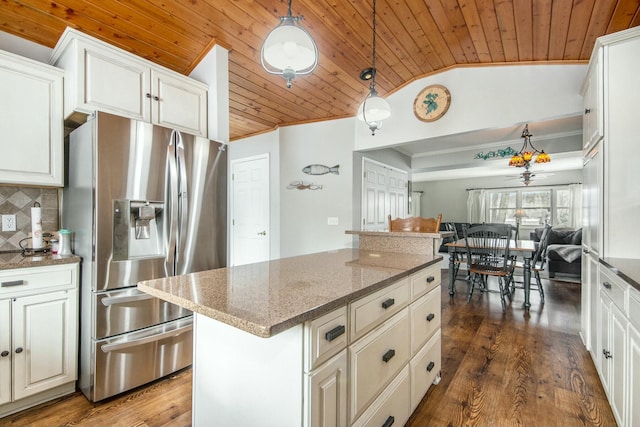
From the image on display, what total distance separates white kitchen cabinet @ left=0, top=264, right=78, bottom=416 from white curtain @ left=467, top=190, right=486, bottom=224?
975 centimetres

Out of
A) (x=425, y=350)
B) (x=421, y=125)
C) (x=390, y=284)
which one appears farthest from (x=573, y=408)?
(x=421, y=125)

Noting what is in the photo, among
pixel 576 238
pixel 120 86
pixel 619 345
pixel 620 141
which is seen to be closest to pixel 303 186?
pixel 120 86

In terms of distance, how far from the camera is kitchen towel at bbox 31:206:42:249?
77.8 inches

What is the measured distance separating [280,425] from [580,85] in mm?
3421

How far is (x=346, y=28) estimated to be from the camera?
2445 mm

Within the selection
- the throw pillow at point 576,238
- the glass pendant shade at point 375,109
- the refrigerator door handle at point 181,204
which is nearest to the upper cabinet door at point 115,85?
the refrigerator door handle at point 181,204

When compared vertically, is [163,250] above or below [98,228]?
below

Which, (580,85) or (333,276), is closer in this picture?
(333,276)

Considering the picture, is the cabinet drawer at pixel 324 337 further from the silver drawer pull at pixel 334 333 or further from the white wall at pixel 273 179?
the white wall at pixel 273 179

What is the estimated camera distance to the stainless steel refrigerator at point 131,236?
1.79 metres

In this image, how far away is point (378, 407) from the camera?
128 cm

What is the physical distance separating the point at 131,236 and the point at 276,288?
1.32 meters

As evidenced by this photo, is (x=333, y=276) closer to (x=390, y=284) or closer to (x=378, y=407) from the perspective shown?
(x=390, y=284)

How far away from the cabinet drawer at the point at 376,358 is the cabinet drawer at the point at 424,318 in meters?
0.10
